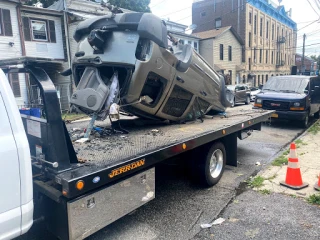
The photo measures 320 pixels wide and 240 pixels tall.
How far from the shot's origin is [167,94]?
15.3 ft

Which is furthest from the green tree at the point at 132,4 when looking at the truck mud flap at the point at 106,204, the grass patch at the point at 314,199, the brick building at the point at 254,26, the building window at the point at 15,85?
the truck mud flap at the point at 106,204

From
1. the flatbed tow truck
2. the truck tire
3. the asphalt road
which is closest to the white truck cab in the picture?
the flatbed tow truck

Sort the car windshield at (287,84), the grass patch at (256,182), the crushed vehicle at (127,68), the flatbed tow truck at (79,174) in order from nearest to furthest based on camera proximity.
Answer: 1. the flatbed tow truck at (79,174)
2. the crushed vehicle at (127,68)
3. the grass patch at (256,182)
4. the car windshield at (287,84)

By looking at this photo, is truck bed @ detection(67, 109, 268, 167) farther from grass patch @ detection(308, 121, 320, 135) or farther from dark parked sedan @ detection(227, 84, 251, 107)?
dark parked sedan @ detection(227, 84, 251, 107)

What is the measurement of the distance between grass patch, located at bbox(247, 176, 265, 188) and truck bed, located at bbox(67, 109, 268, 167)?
1.07 metres

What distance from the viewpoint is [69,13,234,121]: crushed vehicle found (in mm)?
3990

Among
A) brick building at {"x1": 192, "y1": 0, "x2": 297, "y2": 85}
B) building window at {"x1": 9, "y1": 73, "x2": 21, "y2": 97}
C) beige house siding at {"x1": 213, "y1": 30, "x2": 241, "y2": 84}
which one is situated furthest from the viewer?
brick building at {"x1": 192, "y1": 0, "x2": 297, "y2": 85}

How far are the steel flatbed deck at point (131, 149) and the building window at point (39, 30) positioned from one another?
541 inches

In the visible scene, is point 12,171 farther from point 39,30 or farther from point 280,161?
point 39,30

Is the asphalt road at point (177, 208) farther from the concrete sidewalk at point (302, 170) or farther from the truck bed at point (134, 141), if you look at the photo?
the truck bed at point (134, 141)

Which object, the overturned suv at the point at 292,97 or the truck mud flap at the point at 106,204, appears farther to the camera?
the overturned suv at the point at 292,97

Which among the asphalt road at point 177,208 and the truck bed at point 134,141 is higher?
the truck bed at point 134,141

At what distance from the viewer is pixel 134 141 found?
3.80 m

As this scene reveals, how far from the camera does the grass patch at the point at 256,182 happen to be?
15.7ft
